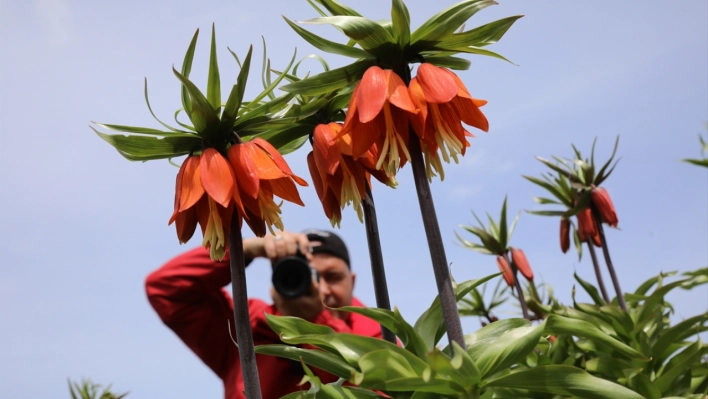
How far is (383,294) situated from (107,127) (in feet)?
1.80

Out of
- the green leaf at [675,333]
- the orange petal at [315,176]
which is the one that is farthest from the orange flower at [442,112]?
the green leaf at [675,333]

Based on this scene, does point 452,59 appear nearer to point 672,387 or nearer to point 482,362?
point 482,362

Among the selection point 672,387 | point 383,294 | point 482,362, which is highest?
point 383,294

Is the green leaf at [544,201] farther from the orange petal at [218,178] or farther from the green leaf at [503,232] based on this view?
the orange petal at [218,178]

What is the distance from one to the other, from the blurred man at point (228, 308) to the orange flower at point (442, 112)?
1.91 meters

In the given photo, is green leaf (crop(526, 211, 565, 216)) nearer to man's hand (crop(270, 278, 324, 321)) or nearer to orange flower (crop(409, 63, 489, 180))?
man's hand (crop(270, 278, 324, 321))

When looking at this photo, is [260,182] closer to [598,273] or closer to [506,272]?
[598,273]

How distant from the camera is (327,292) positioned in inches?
134

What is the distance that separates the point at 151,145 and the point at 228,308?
103 inches

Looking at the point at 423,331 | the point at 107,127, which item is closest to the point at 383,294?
the point at 423,331

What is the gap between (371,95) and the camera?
37.2 inches

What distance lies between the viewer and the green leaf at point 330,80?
104 cm

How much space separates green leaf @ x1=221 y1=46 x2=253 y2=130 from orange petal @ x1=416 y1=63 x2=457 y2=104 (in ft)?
0.93

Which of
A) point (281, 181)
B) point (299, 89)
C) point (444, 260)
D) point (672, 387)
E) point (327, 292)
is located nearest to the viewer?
point (444, 260)
